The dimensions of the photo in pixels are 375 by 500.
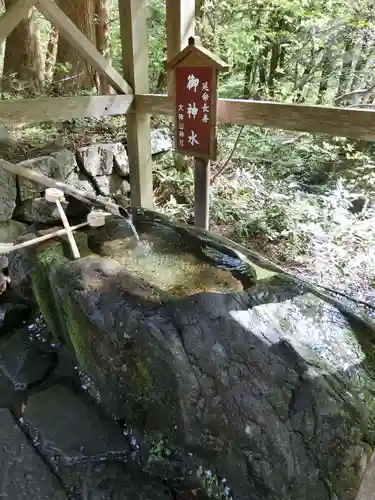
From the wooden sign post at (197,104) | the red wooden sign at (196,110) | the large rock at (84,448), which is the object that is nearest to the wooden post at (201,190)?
the wooden sign post at (197,104)

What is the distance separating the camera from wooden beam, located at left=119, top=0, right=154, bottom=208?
4352 millimetres

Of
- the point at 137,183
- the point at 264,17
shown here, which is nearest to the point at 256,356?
the point at 137,183

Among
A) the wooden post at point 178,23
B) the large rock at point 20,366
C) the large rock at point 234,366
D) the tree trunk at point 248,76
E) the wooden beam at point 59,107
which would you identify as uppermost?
the wooden post at point 178,23

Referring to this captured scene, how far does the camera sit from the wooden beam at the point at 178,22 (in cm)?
381

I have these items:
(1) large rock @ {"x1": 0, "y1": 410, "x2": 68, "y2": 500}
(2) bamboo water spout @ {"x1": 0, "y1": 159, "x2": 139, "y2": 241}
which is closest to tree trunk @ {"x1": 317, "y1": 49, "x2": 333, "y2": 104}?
(2) bamboo water spout @ {"x1": 0, "y1": 159, "x2": 139, "y2": 241}

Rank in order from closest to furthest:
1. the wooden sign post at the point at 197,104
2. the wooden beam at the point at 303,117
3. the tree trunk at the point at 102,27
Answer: the wooden beam at the point at 303,117
the wooden sign post at the point at 197,104
the tree trunk at the point at 102,27

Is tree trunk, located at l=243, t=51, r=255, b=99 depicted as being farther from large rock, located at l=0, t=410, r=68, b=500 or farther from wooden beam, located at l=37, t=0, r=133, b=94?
large rock, located at l=0, t=410, r=68, b=500

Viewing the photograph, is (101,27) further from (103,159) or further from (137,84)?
(103,159)

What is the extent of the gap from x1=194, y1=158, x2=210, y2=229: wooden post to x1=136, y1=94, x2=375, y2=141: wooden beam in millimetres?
451

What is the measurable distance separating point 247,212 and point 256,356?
3.56 meters

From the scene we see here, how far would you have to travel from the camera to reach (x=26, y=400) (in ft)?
9.48

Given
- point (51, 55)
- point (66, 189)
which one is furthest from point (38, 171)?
point (51, 55)

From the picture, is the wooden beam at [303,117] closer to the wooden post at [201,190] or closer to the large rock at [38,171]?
the wooden post at [201,190]

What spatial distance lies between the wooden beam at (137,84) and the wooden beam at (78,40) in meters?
0.21
